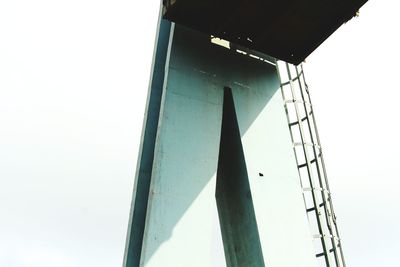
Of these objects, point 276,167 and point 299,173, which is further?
point 299,173

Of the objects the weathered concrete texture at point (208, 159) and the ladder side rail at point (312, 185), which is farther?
the ladder side rail at point (312, 185)

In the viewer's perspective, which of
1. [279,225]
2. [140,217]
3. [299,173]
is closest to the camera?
[140,217]

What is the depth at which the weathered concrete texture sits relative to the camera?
597 centimetres

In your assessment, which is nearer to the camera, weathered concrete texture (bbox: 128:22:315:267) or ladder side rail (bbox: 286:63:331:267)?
weathered concrete texture (bbox: 128:22:315:267)

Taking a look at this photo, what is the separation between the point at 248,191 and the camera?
6.85 metres

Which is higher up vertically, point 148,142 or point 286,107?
point 286,107

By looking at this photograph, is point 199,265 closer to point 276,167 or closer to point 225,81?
point 276,167

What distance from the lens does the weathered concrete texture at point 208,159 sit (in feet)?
19.6

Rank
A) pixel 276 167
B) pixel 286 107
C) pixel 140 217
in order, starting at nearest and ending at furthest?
1. pixel 140 217
2. pixel 276 167
3. pixel 286 107

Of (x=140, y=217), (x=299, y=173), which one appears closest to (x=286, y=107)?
(x=299, y=173)

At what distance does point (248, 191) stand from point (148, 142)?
5.47ft

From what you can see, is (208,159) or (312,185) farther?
(312,185)

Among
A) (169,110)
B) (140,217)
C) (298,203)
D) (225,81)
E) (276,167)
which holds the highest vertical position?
(225,81)

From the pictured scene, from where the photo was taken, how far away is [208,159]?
674 centimetres
